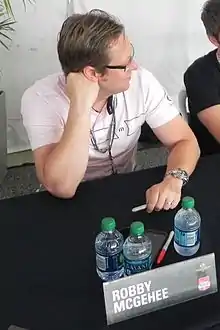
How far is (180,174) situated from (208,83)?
502mm

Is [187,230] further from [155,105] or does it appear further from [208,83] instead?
[208,83]

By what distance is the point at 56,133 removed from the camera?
5.09 feet

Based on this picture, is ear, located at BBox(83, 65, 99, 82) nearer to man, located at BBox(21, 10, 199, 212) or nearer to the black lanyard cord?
man, located at BBox(21, 10, 199, 212)

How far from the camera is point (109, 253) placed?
1.12 m

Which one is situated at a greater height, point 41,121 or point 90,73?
point 90,73

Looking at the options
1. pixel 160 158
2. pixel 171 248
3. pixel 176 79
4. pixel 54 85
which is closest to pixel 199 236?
pixel 171 248

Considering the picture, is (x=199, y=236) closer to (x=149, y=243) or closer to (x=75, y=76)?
(x=149, y=243)

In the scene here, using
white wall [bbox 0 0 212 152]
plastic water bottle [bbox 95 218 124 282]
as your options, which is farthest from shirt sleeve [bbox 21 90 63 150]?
white wall [bbox 0 0 212 152]

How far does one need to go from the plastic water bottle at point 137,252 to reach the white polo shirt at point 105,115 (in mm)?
506

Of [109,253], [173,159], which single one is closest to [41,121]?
[173,159]

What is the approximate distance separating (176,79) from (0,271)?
2.06 m

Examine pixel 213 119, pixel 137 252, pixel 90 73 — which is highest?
pixel 90 73

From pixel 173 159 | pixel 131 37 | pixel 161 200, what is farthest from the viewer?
pixel 131 37

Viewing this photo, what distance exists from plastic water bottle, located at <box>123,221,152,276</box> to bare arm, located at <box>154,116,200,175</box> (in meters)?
0.42
